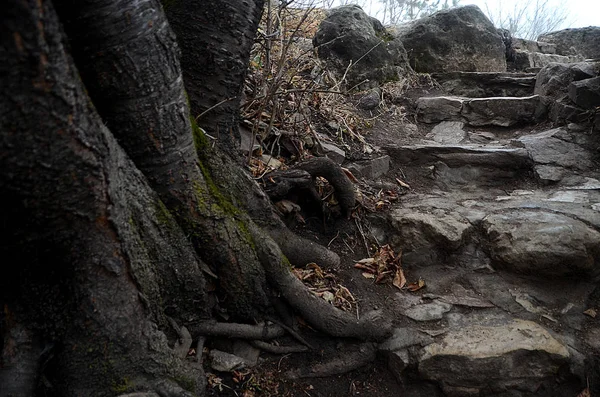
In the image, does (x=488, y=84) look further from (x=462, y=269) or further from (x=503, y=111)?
(x=462, y=269)

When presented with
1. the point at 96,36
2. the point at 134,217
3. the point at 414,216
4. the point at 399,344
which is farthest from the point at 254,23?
the point at 399,344

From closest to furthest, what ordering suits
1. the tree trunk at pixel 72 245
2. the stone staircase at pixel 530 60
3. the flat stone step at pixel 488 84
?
the tree trunk at pixel 72 245 < the flat stone step at pixel 488 84 < the stone staircase at pixel 530 60

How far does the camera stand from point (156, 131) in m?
1.95

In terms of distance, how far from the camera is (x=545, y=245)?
2.92 metres

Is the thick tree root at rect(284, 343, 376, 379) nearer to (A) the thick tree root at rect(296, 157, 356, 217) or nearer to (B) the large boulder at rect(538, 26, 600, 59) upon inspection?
(A) the thick tree root at rect(296, 157, 356, 217)

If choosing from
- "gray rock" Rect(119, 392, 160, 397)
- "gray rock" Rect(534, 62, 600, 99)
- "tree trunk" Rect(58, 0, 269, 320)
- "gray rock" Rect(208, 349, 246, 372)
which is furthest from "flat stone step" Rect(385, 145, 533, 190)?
"gray rock" Rect(119, 392, 160, 397)

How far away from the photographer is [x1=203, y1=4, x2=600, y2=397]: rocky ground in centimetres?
255

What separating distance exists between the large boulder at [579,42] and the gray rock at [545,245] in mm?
7131

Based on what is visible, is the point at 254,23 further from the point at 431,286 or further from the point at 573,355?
the point at 573,355

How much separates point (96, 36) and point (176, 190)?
0.75m

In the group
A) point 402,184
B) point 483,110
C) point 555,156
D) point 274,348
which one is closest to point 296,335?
point 274,348

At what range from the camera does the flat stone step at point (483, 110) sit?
16.3 ft

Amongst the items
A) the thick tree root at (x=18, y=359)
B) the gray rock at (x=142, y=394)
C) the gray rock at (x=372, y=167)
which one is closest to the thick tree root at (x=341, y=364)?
the gray rock at (x=142, y=394)

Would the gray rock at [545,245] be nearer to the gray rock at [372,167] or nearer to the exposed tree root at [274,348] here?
the gray rock at [372,167]
